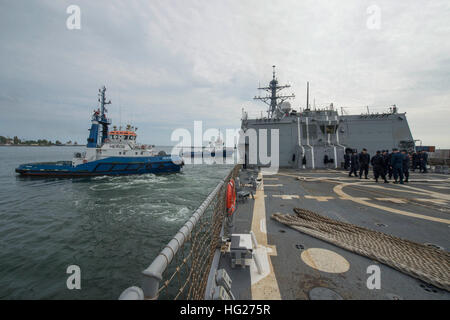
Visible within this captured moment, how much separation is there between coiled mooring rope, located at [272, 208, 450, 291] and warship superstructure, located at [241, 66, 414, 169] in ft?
37.7

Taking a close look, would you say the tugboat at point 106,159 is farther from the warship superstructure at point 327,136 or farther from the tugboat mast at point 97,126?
the warship superstructure at point 327,136

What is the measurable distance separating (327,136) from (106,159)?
26.4m

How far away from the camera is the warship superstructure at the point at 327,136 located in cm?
1555

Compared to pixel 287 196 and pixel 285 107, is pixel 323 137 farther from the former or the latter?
pixel 287 196

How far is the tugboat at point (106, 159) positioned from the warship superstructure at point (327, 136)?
15.8 meters

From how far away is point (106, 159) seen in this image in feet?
75.9

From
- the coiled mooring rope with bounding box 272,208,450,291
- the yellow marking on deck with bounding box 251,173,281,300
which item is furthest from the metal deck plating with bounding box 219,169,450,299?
the coiled mooring rope with bounding box 272,208,450,291

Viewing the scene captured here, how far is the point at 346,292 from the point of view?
89.0 inches

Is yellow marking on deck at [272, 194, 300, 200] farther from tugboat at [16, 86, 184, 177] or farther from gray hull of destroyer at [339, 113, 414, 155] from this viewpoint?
tugboat at [16, 86, 184, 177]

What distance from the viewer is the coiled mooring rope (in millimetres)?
2562

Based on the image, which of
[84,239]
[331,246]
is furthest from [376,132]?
[84,239]

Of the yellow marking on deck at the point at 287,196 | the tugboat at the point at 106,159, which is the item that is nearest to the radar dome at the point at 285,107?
the yellow marking on deck at the point at 287,196
